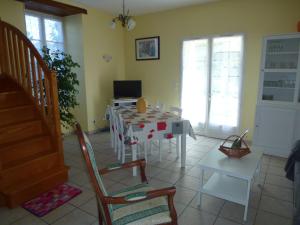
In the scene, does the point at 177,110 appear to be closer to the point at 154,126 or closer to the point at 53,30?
the point at 154,126

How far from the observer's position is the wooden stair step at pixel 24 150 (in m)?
2.52

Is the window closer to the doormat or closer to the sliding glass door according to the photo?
the sliding glass door

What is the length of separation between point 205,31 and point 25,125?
3660 mm

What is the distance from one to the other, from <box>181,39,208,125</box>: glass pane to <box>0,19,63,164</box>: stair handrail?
292 centimetres

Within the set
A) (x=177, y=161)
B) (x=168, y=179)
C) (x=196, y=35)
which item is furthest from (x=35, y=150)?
(x=196, y=35)

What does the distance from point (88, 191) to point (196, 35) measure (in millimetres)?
3621

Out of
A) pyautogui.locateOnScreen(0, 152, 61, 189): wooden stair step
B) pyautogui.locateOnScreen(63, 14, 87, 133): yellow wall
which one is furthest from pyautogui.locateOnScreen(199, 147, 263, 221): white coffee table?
pyautogui.locateOnScreen(63, 14, 87, 133): yellow wall

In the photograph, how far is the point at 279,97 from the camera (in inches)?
145

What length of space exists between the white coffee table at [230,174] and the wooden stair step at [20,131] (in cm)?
219

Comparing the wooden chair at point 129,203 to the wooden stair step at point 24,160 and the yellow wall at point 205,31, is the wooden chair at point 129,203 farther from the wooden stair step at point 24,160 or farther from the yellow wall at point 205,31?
the yellow wall at point 205,31

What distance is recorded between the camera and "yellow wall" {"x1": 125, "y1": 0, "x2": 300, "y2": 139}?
3814mm

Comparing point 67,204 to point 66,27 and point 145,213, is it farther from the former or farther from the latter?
point 66,27

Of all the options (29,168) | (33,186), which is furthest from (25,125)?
(33,186)

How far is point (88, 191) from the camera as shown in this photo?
266 cm
